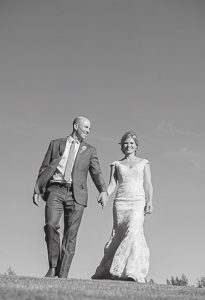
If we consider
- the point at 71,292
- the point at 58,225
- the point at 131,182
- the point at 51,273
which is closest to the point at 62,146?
the point at 58,225

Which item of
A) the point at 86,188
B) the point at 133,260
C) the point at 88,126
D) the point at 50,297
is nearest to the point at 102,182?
the point at 86,188

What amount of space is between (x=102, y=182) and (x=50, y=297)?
4.96 metres

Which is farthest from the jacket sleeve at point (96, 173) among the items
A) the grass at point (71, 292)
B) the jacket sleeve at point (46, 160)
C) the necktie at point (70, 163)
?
the grass at point (71, 292)

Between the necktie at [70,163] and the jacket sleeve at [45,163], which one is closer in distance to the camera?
the necktie at [70,163]

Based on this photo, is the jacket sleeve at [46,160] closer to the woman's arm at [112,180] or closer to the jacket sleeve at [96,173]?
the jacket sleeve at [96,173]

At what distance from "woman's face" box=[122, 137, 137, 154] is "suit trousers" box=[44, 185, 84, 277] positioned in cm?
250

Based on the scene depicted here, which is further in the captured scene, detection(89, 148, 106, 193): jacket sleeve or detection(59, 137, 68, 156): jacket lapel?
detection(89, 148, 106, 193): jacket sleeve

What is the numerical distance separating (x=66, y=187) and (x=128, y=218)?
7.15ft

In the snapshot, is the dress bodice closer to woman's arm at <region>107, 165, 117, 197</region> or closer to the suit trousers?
woman's arm at <region>107, 165, 117, 197</region>

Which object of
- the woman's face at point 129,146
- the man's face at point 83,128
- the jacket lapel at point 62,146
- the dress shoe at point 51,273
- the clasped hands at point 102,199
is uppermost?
the woman's face at point 129,146

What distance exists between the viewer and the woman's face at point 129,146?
1212 centimetres

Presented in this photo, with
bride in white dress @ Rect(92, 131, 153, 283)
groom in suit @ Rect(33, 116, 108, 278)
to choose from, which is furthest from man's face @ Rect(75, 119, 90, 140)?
bride in white dress @ Rect(92, 131, 153, 283)

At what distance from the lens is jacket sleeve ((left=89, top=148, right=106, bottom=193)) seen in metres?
10.4

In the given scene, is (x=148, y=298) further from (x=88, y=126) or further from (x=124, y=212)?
(x=124, y=212)
